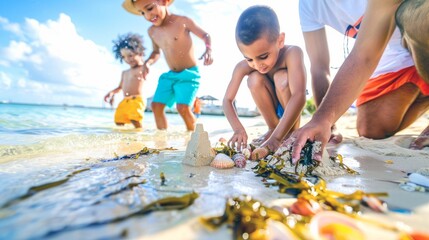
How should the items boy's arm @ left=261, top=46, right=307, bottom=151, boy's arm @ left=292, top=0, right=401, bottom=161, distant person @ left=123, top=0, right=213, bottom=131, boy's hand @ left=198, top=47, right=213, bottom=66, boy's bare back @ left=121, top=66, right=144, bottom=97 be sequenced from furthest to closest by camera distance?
boy's bare back @ left=121, top=66, right=144, bottom=97 < distant person @ left=123, top=0, right=213, bottom=131 < boy's hand @ left=198, top=47, right=213, bottom=66 < boy's arm @ left=261, top=46, right=307, bottom=151 < boy's arm @ left=292, top=0, right=401, bottom=161

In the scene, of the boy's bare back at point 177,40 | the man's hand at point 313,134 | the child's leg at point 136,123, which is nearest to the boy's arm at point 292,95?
the man's hand at point 313,134

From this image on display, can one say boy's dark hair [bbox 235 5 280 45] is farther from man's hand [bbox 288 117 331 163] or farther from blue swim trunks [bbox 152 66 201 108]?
blue swim trunks [bbox 152 66 201 108]

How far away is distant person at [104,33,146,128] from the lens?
24.8 ft

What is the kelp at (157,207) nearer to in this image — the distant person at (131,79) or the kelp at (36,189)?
the kelp at (36,189)

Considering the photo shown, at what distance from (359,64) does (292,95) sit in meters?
1.01

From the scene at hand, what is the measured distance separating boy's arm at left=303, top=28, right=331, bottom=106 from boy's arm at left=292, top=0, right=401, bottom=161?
145 centimetres

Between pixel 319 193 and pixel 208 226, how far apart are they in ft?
2.07

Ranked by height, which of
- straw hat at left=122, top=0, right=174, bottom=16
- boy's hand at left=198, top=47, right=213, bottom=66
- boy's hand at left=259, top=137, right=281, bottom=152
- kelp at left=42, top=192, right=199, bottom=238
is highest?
straw hat at left=122, top=0, right=174, bottom=16

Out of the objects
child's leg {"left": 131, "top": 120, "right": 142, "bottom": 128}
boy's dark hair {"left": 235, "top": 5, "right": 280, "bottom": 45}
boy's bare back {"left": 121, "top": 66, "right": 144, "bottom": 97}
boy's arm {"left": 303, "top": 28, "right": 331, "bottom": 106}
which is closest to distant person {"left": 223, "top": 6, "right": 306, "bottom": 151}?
boy's dark hair {"left": 235, "top": 5, "right": 280, "bottom": 45}

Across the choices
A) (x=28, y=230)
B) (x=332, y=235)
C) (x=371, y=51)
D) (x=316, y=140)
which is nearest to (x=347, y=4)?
(x=371, y=51)

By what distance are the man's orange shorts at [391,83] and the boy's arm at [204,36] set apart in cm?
304

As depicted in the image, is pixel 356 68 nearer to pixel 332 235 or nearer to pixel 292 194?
pixel 292 194

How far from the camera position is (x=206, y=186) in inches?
57.5

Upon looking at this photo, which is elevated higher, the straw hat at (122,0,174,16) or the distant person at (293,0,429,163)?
the straw hat at (122,0,174,16)
